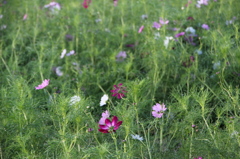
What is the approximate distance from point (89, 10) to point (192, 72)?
134cm

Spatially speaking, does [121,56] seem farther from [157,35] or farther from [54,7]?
[54,7]

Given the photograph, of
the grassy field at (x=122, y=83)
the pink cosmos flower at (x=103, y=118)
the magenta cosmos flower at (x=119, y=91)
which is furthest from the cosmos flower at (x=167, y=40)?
the pink cosmos flower at (x=103, y=118)

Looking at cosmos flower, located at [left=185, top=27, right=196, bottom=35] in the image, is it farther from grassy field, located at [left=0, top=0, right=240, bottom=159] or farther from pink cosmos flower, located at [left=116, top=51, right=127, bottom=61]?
pink cosmos flower, located at [left=116, top=51, right=127, bottom=61]

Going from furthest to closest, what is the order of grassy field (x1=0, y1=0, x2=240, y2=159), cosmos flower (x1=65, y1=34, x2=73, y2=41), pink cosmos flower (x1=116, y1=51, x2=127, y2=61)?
1. cosmos flower (x1=65, y1=34, x2=73, y2=41)
2. pink cosmos flower (x1=116, y1=51, x2=127, y2=61)
3. grassy field (x1=0, y1=0, x2=240, y2=159)

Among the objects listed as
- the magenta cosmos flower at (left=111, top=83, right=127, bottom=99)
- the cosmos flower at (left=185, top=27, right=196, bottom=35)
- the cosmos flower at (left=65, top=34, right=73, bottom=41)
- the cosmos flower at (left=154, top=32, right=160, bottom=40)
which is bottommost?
the cosmos flower at (left=65, top=34, right=73, bottom=41)

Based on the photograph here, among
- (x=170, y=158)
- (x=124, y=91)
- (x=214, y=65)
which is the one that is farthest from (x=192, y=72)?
(x=170, y=158)

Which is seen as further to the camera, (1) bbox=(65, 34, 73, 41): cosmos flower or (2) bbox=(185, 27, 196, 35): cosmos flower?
(1) bbox=(65, 34, 73, 41): cosmos flower

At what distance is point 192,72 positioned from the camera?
116 inches

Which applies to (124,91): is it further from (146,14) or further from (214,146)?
(146,14)

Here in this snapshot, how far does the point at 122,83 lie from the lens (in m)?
2.88

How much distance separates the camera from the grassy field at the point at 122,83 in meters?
1.98

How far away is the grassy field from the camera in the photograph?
1979 mm

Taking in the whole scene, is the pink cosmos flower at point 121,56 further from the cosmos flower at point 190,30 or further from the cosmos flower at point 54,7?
the cosmos flower at point 54,7

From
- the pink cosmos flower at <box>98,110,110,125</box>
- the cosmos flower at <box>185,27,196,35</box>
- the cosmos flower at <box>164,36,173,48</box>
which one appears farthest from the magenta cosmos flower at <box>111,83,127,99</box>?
the cosmos flower at <box>185,27,196,35</box>
